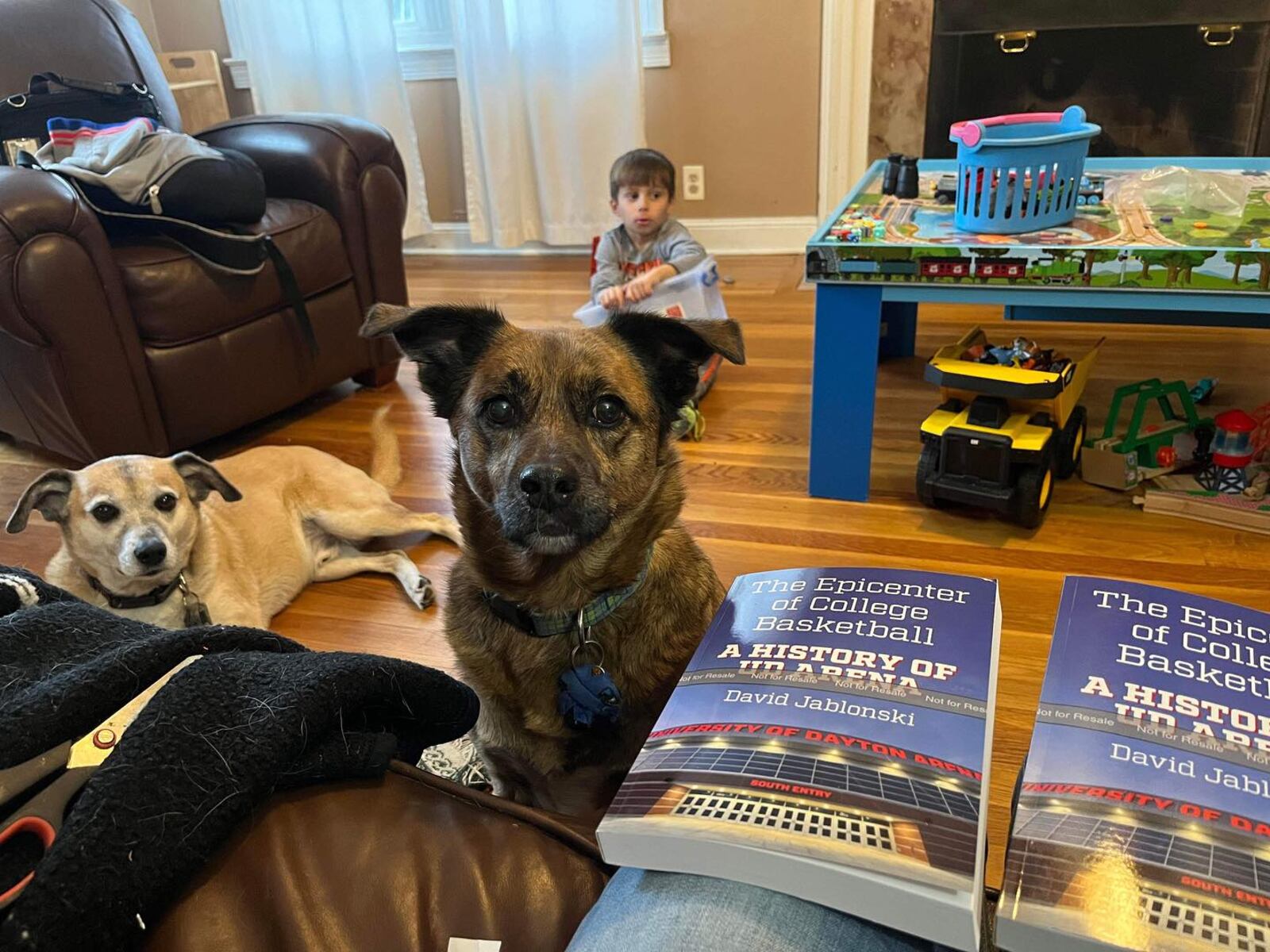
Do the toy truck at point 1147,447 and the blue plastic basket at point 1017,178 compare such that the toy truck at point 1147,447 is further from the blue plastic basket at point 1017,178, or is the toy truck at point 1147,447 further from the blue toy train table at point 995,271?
the blue plastic basket at point 1017,178

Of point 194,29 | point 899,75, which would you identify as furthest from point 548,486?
point 194,29

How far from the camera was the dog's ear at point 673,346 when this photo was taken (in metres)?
1.15

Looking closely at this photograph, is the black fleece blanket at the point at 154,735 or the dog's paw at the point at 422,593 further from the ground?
the black fleece blanket at the point at 154,735

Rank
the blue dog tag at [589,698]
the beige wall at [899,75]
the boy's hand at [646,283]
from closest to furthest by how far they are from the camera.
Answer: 1. the blue dog tag at [589,698]
2. the boy's hand at [646,283]
3. the beige wall at [899,75]

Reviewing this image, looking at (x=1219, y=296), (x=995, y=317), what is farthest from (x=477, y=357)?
(x=995, y=317)

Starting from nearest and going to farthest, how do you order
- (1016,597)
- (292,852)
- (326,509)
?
(292,852), (1016,597), (326,509)

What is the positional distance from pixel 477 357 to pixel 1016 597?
1182mm

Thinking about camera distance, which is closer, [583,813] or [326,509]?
[583,813]

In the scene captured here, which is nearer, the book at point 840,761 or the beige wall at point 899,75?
the book at point 840,761

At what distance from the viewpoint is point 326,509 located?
6.70ft

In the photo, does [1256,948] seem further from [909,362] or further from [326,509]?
[909,362]

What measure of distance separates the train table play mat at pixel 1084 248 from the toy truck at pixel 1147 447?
16.2 inches

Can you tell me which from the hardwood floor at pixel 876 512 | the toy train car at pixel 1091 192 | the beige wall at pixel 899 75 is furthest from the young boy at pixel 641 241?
the beige wall at pixel 899 75

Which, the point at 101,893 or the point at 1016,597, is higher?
the point at 101,893
